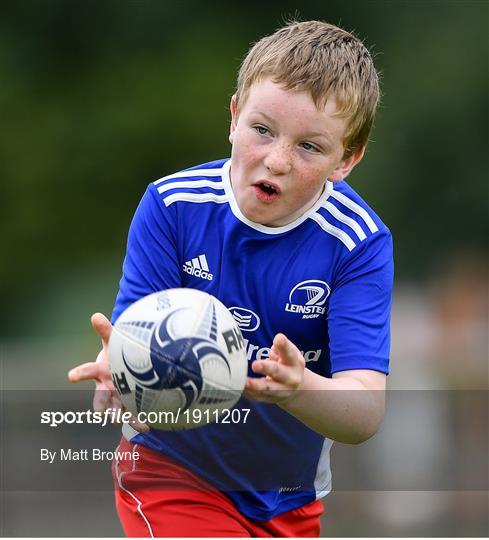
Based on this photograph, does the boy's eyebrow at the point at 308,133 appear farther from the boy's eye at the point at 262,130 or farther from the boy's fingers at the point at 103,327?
the boy's fingers at the point at 103,327

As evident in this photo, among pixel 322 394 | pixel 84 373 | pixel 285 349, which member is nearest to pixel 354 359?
pixel 322 394

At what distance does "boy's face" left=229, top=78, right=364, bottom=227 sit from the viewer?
378 cm

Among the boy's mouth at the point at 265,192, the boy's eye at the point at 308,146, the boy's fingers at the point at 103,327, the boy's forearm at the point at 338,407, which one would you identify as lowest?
the boy's forearm at the point at 338,407

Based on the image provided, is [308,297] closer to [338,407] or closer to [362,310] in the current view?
[362,310]

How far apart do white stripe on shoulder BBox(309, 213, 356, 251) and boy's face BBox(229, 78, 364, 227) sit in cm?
12

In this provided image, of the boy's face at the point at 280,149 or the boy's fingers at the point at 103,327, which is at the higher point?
the boy's face at the point at 280,149

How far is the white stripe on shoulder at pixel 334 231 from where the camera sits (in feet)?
13.3

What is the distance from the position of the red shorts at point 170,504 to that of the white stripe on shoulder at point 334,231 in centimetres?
112

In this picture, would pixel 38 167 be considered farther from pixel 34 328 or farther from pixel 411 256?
pixel 411 256

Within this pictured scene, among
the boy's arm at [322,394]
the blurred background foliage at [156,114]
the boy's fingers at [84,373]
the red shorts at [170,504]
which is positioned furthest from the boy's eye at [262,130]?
the blurred background foliage at [156,114]

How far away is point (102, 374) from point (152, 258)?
0.60 m

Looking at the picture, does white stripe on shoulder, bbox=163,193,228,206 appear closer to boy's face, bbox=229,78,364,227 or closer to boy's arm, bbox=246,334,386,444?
boy's face, bbox=229,78,364,227

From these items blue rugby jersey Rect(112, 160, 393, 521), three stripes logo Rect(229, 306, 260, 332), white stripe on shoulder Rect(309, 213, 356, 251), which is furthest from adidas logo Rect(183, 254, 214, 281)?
white stripe on shoulder Rect(309, 213, 356, 251)

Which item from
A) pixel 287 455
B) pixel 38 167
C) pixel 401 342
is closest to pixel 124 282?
pixel 287 455
